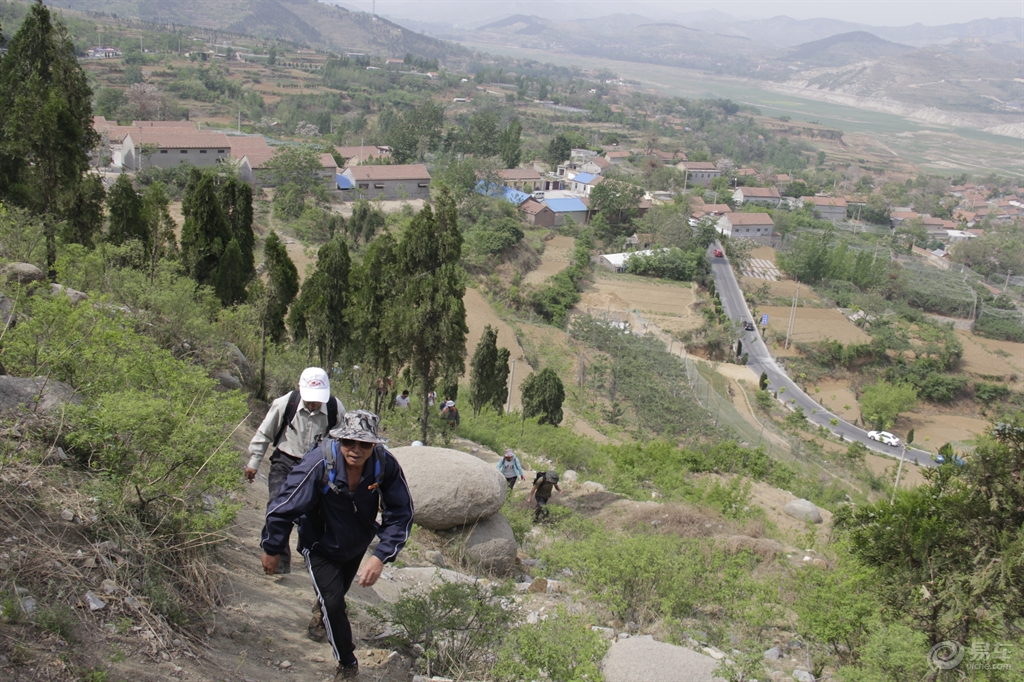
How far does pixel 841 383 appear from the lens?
37.9 meters

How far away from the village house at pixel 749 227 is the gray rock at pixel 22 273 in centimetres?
5288

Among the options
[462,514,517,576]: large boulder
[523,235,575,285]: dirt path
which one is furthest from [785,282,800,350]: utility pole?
[462,514,517,576]: large boulder

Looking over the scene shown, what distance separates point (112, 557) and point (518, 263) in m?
37.2

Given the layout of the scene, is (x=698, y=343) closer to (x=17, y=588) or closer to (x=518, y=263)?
(x=518, y=263)

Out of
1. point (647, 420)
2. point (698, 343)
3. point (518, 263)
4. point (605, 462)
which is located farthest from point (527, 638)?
point (518, 263)

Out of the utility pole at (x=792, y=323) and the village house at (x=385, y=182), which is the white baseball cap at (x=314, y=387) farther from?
the village house at (x=385, y=182)

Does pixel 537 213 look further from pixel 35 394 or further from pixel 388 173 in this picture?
pixel 35 394

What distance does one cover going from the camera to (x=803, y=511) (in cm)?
1184

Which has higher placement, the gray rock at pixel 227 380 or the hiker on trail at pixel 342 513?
the hiker on trail at pixel 342 513

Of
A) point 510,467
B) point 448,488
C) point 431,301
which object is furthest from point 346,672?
point 431,301

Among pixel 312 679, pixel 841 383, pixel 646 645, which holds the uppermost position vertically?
pixel 312 679

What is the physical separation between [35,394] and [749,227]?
58.9 metres

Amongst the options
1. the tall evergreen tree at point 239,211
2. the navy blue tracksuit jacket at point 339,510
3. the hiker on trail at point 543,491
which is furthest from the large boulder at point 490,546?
the tall evergreen tree at point 239,211

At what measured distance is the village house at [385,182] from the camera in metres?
43.8
